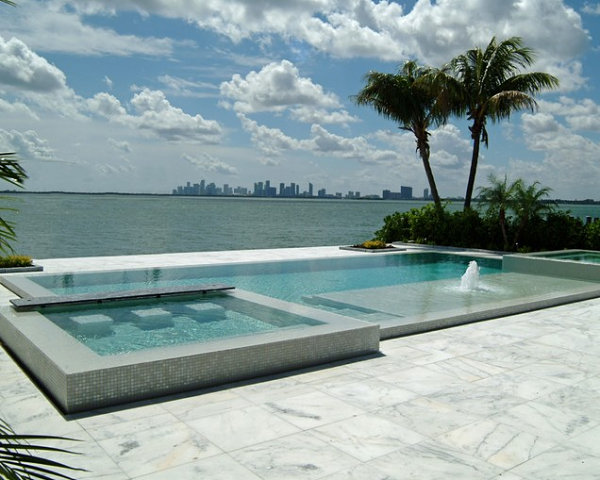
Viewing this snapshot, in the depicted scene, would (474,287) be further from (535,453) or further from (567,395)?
(535,453)

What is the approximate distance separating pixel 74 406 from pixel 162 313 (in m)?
2.67

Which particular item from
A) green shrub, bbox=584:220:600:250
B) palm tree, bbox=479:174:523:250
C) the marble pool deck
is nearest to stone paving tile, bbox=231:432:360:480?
the marble pool deck

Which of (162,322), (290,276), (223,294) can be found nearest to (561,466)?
(162,322)

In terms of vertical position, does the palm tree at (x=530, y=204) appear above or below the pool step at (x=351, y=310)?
above

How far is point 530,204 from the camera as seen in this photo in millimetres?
16656

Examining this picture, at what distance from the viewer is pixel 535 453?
3.75m

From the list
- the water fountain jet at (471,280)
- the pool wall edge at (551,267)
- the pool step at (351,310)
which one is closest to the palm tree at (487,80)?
the pool wall edge at (551,267)

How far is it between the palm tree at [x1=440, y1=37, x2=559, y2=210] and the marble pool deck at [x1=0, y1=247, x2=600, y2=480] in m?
13.9

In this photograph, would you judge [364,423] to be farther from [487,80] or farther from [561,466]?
[487,80]

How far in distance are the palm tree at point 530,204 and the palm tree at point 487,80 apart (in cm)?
193

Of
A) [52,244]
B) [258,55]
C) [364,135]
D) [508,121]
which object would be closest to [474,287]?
[508,121]

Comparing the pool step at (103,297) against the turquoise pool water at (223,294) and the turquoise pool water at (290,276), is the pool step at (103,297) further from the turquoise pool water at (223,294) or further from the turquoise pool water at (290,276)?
the turquoise pool water at (290,276)

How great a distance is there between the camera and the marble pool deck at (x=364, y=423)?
11.5ft

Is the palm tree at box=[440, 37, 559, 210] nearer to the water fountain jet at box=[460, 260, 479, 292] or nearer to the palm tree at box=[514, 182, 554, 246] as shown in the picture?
the palm tree at box=[514, 182, 554, 246]
